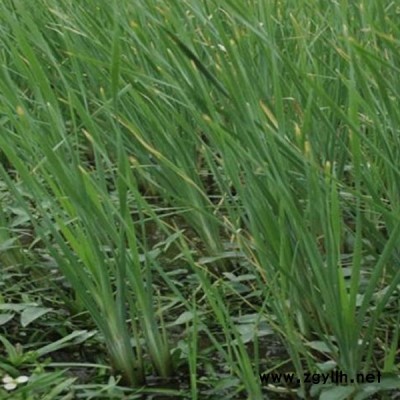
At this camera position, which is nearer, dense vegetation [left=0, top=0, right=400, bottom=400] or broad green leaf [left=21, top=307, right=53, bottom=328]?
dense vegetation [left=0, top=0, right=400, bottom=400]

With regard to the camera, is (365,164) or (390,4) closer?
(365,164)

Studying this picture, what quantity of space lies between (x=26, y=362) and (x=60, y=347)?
55 mm

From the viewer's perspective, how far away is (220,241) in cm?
173

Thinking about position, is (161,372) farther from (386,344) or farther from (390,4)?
(390,4)

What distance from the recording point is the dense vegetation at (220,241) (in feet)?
3.83

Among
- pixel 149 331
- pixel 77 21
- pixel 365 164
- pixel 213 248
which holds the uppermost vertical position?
pixel 77 21

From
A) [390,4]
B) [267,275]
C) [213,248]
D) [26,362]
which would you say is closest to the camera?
[267,275]

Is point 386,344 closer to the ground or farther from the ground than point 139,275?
closer to the ground

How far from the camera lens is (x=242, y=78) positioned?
126cm

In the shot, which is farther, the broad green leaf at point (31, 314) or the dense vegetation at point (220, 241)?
the broad green leaf at point (31, 314)

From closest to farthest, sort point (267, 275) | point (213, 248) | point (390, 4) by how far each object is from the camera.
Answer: point (267, 275)
point (213, 248)
point (390, 4)

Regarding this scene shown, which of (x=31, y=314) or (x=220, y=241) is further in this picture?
(x=220, y=241)

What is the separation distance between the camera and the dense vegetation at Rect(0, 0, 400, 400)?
1.17m

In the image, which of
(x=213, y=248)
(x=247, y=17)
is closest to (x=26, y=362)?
(x=213, y=248)
